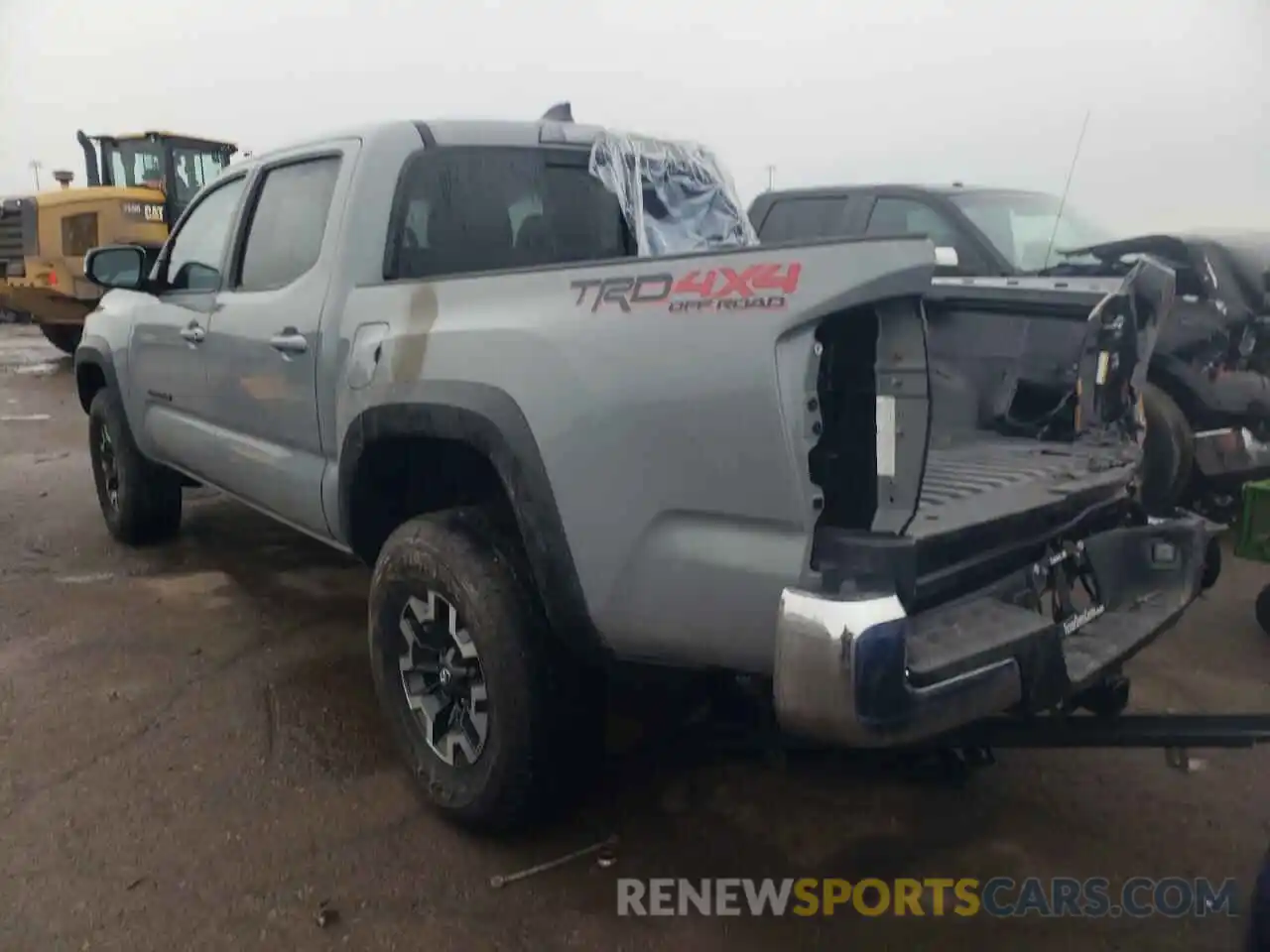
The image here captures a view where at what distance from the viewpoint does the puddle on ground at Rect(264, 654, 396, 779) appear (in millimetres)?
3486

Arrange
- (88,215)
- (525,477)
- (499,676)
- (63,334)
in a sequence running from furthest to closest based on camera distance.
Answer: (63,334)
(88,215)
(499,676)
(525,477)

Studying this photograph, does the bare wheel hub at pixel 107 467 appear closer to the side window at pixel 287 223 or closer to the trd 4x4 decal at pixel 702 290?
the side window at pixel 287 223

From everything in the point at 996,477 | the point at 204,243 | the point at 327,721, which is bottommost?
the point at 327,721

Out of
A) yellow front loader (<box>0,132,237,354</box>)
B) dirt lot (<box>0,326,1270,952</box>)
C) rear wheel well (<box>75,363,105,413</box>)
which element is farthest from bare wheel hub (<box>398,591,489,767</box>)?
yellow front loader (<box>0,132,237,354</box>)

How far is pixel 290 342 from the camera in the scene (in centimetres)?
358

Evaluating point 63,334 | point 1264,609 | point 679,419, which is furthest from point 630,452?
point 63,334

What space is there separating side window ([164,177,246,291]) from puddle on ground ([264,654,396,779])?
5.36 ft

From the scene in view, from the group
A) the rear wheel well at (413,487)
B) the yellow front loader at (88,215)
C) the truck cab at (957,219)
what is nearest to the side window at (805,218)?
the truck cab at (957,219)

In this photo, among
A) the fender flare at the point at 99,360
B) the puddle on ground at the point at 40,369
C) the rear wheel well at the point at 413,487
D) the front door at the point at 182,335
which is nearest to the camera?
the rear wheel well at the point at 413,487

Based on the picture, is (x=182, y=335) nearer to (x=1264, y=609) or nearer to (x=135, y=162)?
(x=1264, y=609)

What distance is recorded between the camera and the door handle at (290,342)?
139 inches

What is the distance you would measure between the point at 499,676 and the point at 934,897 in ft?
4.13

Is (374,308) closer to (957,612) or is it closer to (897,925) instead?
(957,612)

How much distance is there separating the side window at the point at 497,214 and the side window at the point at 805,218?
10.9 feet
